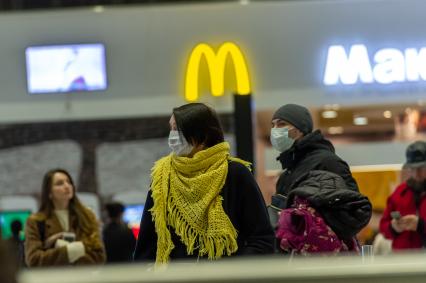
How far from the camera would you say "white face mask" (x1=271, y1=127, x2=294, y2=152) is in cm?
393

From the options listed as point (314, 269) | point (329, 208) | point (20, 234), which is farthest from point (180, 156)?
point (20, 234)

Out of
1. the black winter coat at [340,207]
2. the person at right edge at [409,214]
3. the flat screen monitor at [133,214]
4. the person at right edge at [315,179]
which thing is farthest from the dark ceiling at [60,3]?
the black winter coat at [340,207]

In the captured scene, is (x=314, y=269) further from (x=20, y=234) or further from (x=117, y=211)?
(x=117, y=211)

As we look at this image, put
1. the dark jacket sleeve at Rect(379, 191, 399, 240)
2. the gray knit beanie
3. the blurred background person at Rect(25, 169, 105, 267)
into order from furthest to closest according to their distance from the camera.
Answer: the dark jacket sleeve at Rect(379, 191, 399, 240) < the blurred background person at Rect(25, 169, 105, 267) < the gray knit beanie

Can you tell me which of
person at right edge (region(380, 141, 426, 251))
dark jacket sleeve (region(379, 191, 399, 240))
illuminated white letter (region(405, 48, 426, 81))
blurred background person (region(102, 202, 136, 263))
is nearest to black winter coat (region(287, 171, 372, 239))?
person at right edge (region(380, 141, 426, 251))

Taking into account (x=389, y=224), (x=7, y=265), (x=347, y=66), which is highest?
(x=347, y=66)

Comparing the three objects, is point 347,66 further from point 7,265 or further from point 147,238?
point 7,265

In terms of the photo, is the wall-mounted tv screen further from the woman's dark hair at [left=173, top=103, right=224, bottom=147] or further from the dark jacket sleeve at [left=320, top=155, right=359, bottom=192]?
the woman's dark hair at [left=173, top=103, right=224, bottom=147]

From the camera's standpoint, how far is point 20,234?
608 cm

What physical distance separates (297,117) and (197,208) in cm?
99

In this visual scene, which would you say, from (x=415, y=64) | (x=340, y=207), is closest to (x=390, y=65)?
(x=415, y=64)

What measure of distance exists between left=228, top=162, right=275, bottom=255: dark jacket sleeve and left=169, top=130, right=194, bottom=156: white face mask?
171mm

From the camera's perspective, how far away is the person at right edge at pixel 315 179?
337 centimetres

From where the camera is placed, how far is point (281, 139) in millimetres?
3941
